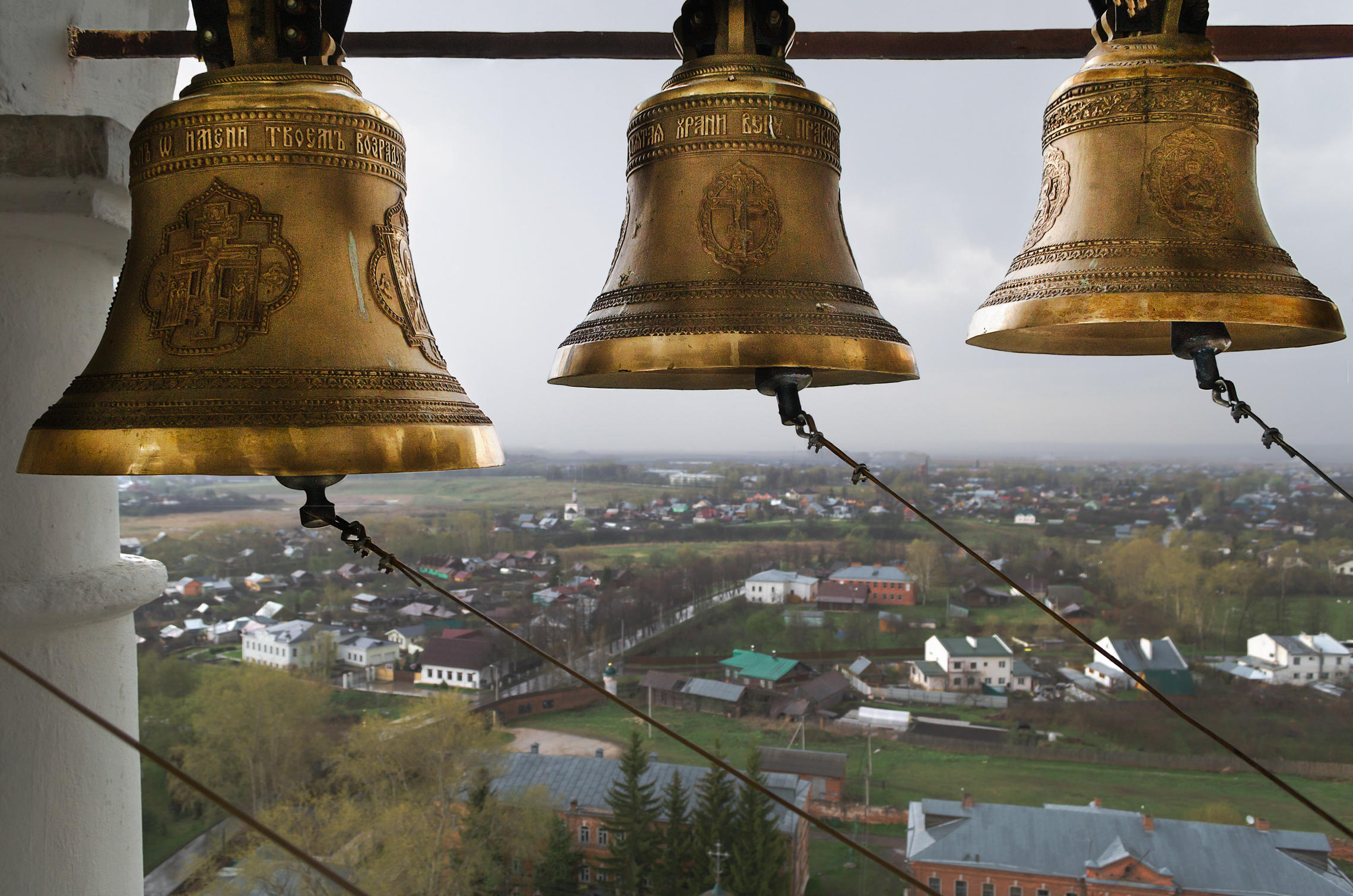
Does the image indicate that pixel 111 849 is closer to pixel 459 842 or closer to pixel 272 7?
pixel 272 7

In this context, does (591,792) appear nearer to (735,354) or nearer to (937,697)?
(937,697)

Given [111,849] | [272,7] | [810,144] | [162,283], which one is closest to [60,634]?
[111,849]

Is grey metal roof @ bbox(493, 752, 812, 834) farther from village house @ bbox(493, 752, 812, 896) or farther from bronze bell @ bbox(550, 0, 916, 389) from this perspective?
bronze bell @ bbox(550, 0, 916, 389)

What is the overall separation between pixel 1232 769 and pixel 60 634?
8.00 metres

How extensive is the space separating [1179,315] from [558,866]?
6225mm

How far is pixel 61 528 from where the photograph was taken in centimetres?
140

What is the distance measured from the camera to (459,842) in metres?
6.68

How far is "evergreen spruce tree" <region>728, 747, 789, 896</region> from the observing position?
232 inches

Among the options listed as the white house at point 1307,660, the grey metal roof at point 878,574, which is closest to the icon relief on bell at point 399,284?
the grey metal roof at point 878,574

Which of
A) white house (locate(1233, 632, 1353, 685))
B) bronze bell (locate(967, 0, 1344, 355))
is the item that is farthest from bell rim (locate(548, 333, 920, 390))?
white house (locate(1233, 632, 1353, 685))

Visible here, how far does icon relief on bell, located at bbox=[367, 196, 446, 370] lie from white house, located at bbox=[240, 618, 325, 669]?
6.30 metres

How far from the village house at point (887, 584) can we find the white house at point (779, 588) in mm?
359

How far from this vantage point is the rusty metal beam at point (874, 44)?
1470 mm

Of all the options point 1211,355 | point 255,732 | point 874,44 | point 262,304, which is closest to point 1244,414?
point 1211,355
